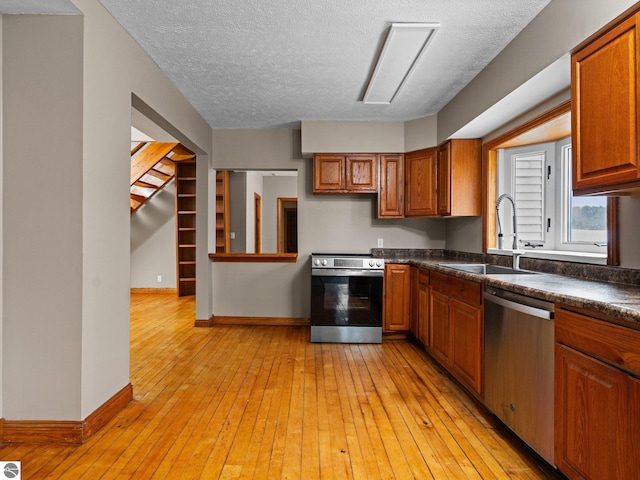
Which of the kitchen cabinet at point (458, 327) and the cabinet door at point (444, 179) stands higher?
the cabinet door at point (444, 179)

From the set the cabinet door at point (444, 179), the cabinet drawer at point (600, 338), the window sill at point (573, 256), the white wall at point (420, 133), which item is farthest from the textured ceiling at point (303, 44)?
the cabinet drawer at point (600, 338)

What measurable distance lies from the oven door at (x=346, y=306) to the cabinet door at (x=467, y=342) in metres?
1.16

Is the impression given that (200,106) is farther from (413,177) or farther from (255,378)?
(255,378)

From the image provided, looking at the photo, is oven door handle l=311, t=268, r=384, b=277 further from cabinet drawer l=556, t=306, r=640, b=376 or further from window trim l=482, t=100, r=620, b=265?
cabinet drawer l=556, t=306, r=640, b=376

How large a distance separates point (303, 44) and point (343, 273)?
2247 mm

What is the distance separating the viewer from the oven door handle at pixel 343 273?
4134mm

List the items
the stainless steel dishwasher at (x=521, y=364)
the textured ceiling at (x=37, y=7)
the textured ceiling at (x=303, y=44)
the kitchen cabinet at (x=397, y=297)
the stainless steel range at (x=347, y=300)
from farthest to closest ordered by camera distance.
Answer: the kitchen cabinet at (x=397, y=297) → the stainless steel range at (x=347, y=300) → the textured ceiling at (x=303, y=44) → the textured ceiling at (x=37, y=7) → the stainless steel dishwasher at (x=521, y=364)

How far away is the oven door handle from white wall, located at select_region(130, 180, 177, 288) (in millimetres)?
4314

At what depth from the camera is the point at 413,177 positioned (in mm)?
4477

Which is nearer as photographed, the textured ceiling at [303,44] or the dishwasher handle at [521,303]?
the dishwasher handle at [521,303]

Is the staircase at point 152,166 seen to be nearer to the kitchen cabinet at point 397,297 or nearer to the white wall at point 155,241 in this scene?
the white wall at point 155,241

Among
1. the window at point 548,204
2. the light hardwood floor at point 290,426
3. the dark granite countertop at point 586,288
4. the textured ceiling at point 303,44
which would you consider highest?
the textured ceiling at point 303,44

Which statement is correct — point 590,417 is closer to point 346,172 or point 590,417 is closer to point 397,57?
point 397,57

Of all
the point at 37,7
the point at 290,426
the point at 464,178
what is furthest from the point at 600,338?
the point at 37,7
